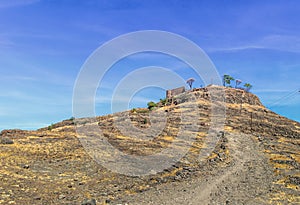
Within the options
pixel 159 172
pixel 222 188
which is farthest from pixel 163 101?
pixel 222 188

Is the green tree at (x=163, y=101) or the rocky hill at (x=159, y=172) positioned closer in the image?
the rocky hill at (x=159, y=172)

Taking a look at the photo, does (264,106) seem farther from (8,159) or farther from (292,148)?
(8,159)

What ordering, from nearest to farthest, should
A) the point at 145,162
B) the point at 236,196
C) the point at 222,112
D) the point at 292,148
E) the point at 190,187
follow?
the point at 236,196 → the point at 190,187 → the point at 145,162 → the point at 292,148 → the point at 222,112

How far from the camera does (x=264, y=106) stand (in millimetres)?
71000

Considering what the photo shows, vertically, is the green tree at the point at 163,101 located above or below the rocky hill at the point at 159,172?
above

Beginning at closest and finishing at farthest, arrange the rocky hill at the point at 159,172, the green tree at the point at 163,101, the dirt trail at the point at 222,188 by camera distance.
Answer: the dirt trail at the point at 222,188
the rocky hill at the point at 159,172
the green tree at the point at 163,101

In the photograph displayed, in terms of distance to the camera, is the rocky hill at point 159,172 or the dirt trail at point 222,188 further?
the rocky hill at point 159,172

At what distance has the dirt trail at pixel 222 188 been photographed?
1917cm

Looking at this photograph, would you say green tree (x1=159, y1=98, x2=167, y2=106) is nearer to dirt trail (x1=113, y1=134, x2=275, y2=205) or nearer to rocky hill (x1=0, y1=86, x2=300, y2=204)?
rocky hill (x1=0, y1=86, x2=300, y2=204)

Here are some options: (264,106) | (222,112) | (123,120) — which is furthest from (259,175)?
(264,106)

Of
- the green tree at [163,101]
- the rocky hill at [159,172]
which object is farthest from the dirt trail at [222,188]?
the green tree at [163,101]

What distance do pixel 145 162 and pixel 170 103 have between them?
1547 inches

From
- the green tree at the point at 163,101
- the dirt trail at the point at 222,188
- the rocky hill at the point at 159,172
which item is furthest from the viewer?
the green tree at the point at 163,101

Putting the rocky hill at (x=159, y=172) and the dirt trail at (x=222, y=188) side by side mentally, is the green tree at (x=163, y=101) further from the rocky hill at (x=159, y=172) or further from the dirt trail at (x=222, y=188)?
the dirt trail at (x=222, y=188)
